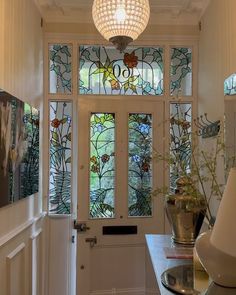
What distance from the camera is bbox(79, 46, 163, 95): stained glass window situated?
352 centimetres

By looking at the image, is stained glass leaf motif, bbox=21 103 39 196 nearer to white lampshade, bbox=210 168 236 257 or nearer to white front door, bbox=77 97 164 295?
white front door, bbox=77 97 164 295

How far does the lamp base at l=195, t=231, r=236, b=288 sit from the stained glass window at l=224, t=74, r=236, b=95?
1.23 metres

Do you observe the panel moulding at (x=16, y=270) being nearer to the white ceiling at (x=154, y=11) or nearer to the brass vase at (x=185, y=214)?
the brass vase at (x=185, y=214)

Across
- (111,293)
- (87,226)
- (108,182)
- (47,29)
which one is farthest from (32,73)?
(111,293)

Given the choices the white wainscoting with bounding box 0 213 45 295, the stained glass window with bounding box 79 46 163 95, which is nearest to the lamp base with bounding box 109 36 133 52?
the white wainscoting with bounding box 0 213 45 295

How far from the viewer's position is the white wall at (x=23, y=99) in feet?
7.49

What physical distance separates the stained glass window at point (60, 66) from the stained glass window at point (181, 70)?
3.30ft

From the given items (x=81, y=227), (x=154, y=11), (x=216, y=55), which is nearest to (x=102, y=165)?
(x=81, y=227)

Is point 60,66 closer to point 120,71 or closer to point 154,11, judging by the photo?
point 120,71

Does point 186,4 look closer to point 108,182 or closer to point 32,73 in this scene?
point 32,73

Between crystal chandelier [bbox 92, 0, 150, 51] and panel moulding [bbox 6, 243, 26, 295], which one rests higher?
crystal chandelier [bbox 92, 0, 150, 51]

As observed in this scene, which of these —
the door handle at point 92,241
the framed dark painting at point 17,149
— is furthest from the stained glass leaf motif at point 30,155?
the door handle at point 92,241

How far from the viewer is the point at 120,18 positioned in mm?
1967

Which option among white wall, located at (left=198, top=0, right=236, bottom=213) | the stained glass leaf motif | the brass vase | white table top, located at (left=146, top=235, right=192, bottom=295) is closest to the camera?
white table top, located at (left=146, top=235, right=192, bottom=295)
